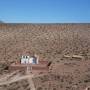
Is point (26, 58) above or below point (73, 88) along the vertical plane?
above

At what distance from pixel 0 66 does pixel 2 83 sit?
601 cm

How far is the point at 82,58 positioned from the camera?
28500mm

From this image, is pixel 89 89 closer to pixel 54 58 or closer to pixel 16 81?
pixel 16 81

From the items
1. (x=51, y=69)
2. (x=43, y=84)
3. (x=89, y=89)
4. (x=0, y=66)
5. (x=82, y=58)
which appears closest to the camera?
(x=89, y=89)

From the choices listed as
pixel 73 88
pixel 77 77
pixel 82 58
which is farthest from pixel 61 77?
pixel 82 58

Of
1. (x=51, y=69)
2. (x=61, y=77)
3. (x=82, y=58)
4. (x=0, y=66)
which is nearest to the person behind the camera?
(x=61, y=77)

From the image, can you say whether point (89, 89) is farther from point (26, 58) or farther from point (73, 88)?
point (26, 58)

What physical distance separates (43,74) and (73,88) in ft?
13.7

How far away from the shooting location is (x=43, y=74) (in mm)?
20844

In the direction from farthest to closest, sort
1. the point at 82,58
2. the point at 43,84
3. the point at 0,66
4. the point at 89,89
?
the point at 82,58 < the point at 0,66 < the point at 43,84 < the point at 89,89

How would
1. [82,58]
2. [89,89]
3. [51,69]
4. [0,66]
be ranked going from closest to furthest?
1. [89,89]
2. [51,69]
3. [0,66]
4. [82,58]

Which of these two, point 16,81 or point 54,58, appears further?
point 54,58

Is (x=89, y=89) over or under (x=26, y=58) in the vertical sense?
under

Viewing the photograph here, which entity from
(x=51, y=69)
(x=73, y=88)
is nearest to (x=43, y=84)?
(x=73, y=88)
